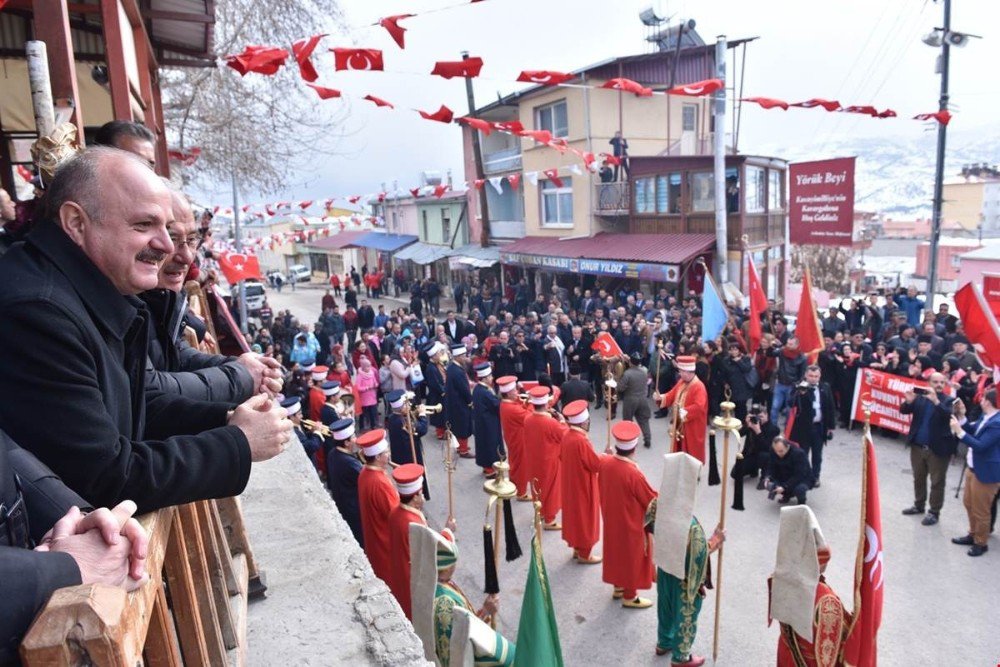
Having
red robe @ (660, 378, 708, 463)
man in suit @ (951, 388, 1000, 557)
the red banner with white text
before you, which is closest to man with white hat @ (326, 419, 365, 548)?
red robe @ (660, 378, 708, 463)

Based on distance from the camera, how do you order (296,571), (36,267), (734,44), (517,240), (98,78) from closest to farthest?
(36,267), (296,571), (98,78), (734,44), (517,240)

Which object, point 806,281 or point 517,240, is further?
point 517,240

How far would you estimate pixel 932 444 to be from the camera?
7660mm

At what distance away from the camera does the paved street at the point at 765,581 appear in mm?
5805

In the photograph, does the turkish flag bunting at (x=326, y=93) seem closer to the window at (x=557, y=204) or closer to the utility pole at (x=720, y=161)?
the utility pole at (x=720, y=161)

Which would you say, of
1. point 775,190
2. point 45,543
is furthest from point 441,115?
point 775,190

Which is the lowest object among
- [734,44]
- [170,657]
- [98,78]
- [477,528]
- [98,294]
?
[477,528]

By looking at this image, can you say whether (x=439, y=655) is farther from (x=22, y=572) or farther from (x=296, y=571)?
(x=22, y=572)

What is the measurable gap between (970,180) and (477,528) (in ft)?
171

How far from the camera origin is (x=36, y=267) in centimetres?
152

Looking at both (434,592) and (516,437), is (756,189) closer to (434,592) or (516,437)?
(516,437)

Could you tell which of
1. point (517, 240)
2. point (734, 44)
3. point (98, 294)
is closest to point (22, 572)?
point (98, 294)

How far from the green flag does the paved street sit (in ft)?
7.17


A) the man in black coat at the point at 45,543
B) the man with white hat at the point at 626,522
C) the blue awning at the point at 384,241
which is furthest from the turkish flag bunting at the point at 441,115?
the blue awning at the point at 384,241
